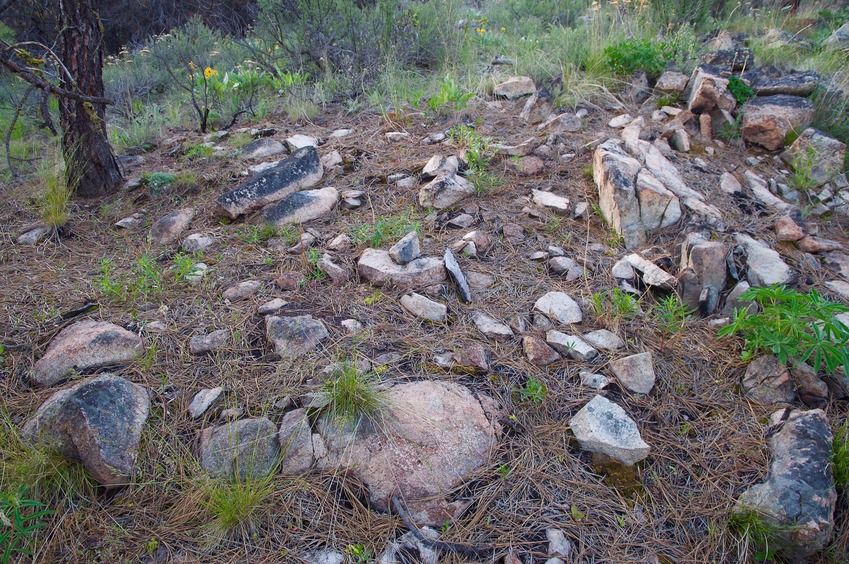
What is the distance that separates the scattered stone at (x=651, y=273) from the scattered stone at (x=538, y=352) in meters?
0.76

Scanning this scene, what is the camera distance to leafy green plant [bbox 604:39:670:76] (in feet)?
15.5

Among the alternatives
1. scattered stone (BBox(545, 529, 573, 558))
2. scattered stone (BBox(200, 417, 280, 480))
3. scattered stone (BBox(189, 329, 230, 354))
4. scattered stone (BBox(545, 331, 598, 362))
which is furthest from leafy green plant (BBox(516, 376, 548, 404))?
scattered stone (BBox(189, 329, 230, 354))

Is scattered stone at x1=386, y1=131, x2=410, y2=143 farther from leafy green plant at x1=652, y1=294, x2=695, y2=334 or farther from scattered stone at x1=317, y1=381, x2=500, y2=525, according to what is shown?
scattered stone at x1=317, y1=381, x2=500, y2=525

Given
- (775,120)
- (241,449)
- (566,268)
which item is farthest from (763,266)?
(241,449)

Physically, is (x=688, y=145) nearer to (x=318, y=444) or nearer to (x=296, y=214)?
(x=296, y=214)

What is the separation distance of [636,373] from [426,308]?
1019 mm

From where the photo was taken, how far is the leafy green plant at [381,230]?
123 inches

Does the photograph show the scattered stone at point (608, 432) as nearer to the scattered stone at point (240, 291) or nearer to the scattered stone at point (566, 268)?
the scattered stone at point (566, 268)

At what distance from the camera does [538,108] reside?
4.57 metres

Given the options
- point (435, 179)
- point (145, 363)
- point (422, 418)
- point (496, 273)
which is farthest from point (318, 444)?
point (435, 179)

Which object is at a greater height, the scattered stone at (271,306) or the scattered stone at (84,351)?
the scattered stone at (84,351)

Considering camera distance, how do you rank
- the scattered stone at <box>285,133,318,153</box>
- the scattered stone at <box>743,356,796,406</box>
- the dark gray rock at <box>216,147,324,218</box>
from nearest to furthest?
the scattered stone at <box>743,356,796,406</box> → the dark gray rock at <box>216,147,324,218</box> → the scattered stone at <box>285,133,318,153</box>

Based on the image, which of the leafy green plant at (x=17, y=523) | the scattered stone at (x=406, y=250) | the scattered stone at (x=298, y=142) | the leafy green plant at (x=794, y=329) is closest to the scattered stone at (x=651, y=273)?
the leafy green plant at (x=794, y=329)

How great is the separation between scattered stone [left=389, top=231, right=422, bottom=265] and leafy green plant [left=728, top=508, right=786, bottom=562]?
185 cm
